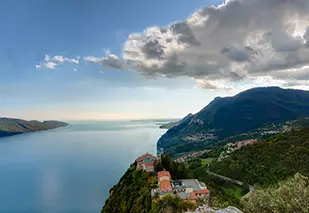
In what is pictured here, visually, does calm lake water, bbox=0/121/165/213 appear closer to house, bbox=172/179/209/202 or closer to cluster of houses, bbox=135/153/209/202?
cluster of houses, bbox=135/153/209/202

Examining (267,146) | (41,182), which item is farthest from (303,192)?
(41,182)

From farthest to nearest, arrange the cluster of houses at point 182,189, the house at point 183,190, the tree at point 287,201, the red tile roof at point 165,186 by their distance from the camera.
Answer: the red tile roof at point 165,186 < the cluster of houses at point 182,189 < the house at point 183,190 < the tree at point 287,201

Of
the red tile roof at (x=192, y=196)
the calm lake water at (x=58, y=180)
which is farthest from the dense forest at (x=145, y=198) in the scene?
the calm lake water at (x=58, y=180)

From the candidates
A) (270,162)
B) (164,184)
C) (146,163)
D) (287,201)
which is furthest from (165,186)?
(270,162)

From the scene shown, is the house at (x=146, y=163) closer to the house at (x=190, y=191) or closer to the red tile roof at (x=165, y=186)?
the house at (x=190, y=191)

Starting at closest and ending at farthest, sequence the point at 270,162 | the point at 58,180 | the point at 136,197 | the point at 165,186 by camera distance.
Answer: the point at 165,186
the point at 136,197
the point at 270,162
the point at 58,180

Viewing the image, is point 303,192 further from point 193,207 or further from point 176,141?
point 176,141

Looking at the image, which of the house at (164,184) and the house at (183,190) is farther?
the house at (164,184)

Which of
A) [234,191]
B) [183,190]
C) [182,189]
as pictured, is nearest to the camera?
[183,190]

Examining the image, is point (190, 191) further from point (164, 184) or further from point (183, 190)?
point (164, 184)
